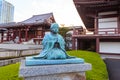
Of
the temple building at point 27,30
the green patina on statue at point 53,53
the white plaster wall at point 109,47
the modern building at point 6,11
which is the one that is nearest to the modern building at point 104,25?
the white plaster wall at point 109,47

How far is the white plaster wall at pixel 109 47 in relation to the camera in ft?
52.6

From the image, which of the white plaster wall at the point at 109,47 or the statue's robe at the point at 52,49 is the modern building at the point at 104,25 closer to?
the white plaster wall at the point at 109,47

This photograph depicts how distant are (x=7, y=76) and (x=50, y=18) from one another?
26.0 metres

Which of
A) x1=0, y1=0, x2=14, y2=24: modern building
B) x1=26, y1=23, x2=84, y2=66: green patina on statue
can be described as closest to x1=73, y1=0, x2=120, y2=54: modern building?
x1=26, y1=23, x2=84, y2=66: green patina on statue

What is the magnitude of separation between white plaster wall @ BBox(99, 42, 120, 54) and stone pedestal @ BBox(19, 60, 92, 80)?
1262cm

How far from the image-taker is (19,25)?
27266mm

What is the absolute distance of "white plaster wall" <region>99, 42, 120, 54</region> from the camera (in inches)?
631

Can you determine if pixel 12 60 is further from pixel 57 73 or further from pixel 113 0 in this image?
pixel 113 0

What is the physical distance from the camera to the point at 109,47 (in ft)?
54.1

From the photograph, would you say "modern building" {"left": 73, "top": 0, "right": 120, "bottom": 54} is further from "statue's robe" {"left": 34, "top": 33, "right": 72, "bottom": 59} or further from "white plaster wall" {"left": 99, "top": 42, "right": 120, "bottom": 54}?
"statue's robe" {"left": 34, "top": 33, "right": 72, "bottom": 59}

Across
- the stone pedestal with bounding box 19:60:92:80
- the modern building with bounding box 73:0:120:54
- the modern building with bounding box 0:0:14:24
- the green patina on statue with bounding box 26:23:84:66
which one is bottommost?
the stone pedestal with bounding box 19:60:92:80

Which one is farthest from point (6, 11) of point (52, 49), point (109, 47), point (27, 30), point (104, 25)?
point (52, 49)

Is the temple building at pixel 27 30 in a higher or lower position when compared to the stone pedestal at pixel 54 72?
higher

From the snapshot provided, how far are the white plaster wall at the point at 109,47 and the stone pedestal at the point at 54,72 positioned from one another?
12.6 metres
